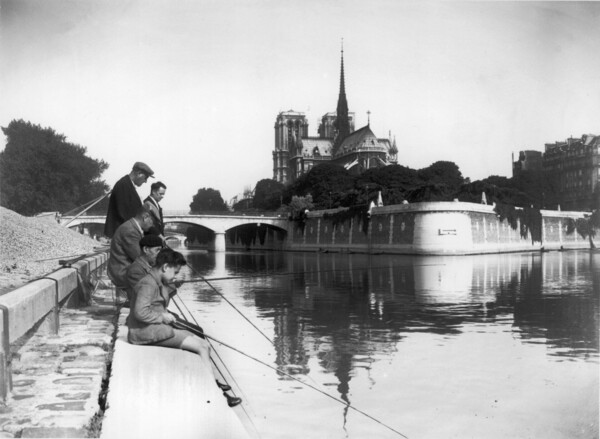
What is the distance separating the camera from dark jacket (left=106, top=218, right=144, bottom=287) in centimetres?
593

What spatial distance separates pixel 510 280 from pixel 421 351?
13.0 metres

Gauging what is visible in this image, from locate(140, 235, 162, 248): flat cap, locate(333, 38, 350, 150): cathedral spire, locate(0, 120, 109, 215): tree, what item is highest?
locate(333, 38, 350, 150): cathedral spire

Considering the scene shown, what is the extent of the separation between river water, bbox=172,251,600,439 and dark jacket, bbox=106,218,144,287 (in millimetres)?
1143

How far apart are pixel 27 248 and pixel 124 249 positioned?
A: 34.0ft

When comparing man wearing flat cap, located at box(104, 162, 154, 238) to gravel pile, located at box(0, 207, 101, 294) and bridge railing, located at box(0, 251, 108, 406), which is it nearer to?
bridge railing, located at box(0, 251, 108, 406)

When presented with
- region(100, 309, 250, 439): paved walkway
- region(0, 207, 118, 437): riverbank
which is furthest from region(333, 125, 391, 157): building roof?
region(100, 309, 250, 439): paved walkway

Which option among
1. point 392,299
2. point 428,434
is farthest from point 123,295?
point 392,299

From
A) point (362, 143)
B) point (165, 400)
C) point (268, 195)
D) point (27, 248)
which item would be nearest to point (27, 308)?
point (165, 400)

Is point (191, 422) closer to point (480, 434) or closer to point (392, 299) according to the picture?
point (480, 434)

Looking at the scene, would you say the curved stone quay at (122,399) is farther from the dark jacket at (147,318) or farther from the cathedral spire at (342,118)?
the cathedral spire at (342,118)

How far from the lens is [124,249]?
6.02 m

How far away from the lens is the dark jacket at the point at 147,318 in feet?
Answer: 14.3

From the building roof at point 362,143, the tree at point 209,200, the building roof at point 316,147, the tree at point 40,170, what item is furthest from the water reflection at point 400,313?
the building roof at point 316,147

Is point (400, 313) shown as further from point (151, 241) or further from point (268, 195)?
point (268, 195)
